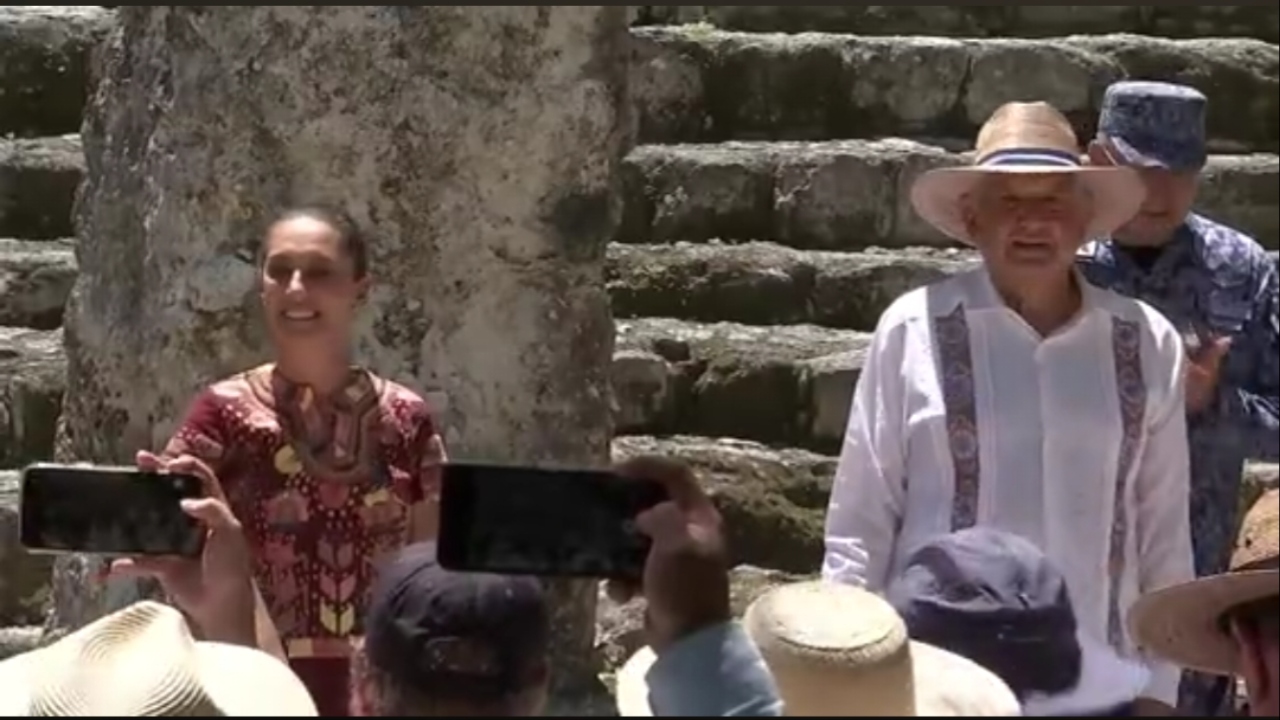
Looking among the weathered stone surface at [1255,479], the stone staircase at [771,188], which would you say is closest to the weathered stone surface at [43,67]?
the stone staircase at [771,188]

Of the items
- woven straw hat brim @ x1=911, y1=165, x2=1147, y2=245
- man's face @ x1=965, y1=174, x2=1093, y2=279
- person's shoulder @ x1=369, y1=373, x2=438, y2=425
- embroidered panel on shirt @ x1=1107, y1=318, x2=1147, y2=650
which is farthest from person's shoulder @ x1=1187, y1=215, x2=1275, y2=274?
person's shoulder @ x1=369, y1=373, x2=438, y2=425

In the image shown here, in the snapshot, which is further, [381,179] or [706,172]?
[706,172]

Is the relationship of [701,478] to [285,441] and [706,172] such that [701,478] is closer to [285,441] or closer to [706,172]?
[706,172]

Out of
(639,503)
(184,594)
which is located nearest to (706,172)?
(184,594)

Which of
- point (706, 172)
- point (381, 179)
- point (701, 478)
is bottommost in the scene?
point (701, 478)

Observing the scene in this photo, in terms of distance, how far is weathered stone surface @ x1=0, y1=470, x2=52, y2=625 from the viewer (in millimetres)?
4875

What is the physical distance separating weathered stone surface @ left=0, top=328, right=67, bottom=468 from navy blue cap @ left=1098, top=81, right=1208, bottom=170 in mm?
2295

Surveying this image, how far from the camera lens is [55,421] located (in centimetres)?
522

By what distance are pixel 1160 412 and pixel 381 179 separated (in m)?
1.32

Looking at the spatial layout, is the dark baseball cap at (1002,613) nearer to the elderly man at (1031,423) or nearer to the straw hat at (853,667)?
the straw hat at (853,667)

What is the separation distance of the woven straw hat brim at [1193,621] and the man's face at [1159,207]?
120 centimetres

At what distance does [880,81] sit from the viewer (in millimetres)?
6418

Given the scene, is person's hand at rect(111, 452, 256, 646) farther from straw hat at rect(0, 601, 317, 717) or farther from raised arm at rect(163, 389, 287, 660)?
straw hat at rect(0, 601, 317, 717)

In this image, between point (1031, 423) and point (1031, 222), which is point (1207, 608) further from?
point (1031, 222)
